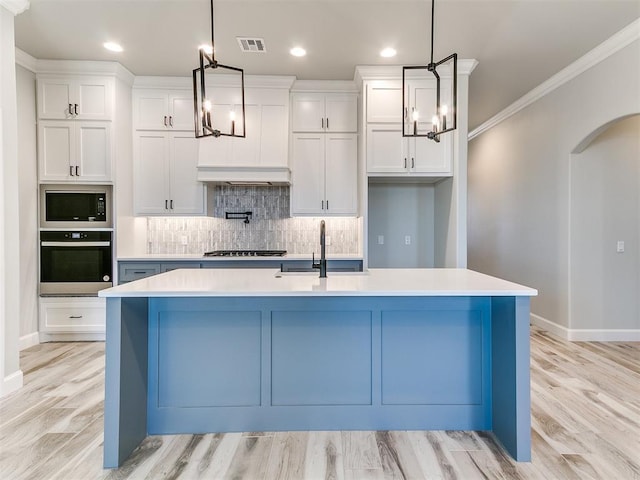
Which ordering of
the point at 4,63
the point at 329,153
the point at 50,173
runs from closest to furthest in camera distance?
the point at 4,63
the point at 50,173
the point at 329,153

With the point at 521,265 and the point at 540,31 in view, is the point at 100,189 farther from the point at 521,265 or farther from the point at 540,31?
the point at 521,265

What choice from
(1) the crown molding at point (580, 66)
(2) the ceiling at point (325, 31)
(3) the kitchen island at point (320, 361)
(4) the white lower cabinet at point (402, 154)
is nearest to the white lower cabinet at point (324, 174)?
(4) the white lower cabinet at point (402, 154)

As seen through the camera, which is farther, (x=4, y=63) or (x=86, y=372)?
(x=86, y=372)

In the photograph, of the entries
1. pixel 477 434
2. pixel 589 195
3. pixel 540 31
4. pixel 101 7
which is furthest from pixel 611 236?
pixel 101 7

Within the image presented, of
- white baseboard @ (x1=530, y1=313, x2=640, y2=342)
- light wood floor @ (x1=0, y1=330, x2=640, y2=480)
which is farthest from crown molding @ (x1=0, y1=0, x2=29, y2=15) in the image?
white baseboard @ (x1=530, y1=313, x2=640, y2=342)

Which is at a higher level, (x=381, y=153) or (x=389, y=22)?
(x=389, y=22)

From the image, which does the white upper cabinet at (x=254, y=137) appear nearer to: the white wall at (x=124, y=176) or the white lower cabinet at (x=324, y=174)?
the white lower cabinet at (x=324, y=174)

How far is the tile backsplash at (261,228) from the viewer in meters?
4.70

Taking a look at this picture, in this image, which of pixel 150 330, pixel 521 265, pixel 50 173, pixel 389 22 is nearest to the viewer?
pixel 150 330

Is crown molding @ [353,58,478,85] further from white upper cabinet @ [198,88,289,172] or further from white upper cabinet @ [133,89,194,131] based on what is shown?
white upper cabinet @ [133,89,194,131]

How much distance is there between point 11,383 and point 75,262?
145 cm

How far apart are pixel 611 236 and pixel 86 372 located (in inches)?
213

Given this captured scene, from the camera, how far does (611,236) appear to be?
4.02 meters

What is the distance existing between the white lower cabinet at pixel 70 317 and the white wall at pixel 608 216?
528 cm
